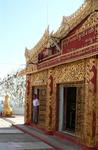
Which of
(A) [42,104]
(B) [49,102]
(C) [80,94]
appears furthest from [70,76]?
(A) [42,104]

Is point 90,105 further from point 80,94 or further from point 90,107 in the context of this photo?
point 80,94

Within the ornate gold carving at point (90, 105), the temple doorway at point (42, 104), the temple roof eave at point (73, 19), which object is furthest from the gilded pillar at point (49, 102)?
the ornate gold carving at point (90, 105)

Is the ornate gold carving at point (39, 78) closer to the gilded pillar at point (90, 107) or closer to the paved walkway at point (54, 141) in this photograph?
the paved walkway at point (54, 141)

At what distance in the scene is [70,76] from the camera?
46.4 feet

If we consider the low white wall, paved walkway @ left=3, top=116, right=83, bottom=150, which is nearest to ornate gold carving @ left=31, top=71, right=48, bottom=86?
paved walkway @ left=3, top=116, right=83, bottom=150

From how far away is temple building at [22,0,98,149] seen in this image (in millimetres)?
11805

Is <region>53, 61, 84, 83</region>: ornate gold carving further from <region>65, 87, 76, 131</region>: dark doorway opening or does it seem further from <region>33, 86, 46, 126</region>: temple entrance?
<region>33, 86, 46, 126</region>: temple entrance

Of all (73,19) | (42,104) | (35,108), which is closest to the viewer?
(73,19)

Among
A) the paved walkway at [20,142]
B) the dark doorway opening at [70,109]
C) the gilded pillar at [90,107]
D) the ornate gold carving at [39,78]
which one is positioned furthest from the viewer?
the ornate gold carving at [39,78]

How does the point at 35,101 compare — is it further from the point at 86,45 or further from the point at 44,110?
the point at 86,45

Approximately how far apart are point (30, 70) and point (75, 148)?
824cm

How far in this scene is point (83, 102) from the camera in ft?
41.8

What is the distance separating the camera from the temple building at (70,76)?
11.8m

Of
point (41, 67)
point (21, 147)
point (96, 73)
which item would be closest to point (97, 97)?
point (96, 73)
